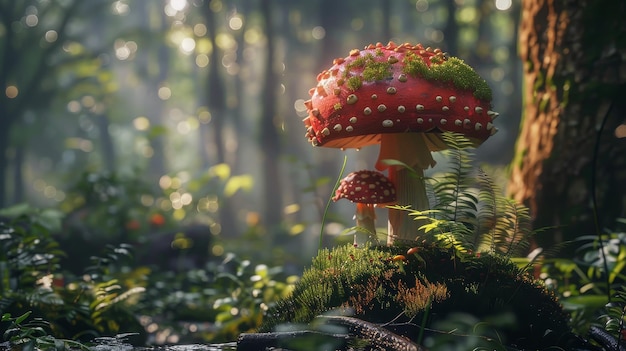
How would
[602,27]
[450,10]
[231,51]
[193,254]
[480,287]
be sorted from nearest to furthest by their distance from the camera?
1. [480,287]
2. [602,27]
3. [193,254]
4. [450,10]
5. [231,51]

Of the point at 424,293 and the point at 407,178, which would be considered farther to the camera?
the point at 407,178

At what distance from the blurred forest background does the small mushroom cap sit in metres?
2.13

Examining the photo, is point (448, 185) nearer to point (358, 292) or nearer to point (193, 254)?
point (358, 292)

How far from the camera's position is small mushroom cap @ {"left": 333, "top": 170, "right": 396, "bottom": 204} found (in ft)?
10.6

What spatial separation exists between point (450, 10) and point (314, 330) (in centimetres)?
1410

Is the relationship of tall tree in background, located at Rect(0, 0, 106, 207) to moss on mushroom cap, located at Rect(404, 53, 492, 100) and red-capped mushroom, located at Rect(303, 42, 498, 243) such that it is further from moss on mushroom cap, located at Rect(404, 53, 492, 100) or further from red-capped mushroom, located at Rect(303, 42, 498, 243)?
moss on mushroom cap, located at Rect(404, 53, 492, 100)

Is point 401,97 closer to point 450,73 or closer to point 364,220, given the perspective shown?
point 450,73

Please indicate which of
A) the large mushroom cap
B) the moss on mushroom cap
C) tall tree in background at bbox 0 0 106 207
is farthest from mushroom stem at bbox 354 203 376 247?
tall tree in background at bbox 0 0 106 207

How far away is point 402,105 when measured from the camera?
2.99m

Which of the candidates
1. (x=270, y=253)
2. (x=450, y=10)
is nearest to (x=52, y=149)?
(x=270, y=253)

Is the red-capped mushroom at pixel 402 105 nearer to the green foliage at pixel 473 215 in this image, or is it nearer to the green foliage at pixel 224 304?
the green foliage at pixel 473 215

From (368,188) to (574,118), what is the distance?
2017 mm

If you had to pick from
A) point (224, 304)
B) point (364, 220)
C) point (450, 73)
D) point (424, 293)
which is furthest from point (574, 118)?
point (224, 304)

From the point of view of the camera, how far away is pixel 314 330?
7.65ft
